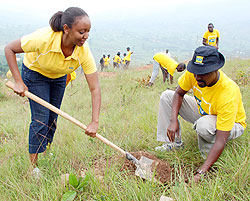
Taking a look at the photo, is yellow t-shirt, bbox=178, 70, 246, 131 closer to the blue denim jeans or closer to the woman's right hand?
the blue denim jeans

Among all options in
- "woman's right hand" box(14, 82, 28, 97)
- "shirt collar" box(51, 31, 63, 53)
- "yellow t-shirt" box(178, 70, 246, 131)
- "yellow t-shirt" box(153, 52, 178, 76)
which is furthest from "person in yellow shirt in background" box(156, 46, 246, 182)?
"yellow t-shirt" box(153, 52, 178, 76)

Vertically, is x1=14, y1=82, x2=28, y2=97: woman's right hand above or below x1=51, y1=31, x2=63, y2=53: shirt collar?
below

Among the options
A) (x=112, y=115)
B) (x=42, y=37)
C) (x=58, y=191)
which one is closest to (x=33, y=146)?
(x=58, y=191)

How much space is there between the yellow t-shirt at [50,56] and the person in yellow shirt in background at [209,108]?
38.4 inches

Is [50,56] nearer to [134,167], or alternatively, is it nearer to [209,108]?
[134,167]

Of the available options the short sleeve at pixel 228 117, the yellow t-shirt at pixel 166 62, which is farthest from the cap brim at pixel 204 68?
the yellow t-shirt at pixel 166 62

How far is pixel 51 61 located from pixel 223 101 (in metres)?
1.57

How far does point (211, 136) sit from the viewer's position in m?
2.12

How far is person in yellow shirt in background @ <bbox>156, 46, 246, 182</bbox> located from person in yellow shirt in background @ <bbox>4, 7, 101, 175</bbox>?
921 mm

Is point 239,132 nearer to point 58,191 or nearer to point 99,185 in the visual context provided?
point 99,185

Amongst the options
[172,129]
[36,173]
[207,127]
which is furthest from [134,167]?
[36,173]

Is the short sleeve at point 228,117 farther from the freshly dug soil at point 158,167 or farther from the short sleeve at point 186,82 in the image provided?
the freshly dug soil at point 158,167

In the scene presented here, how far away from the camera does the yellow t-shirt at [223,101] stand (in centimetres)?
193

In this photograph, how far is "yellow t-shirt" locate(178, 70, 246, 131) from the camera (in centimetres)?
193
